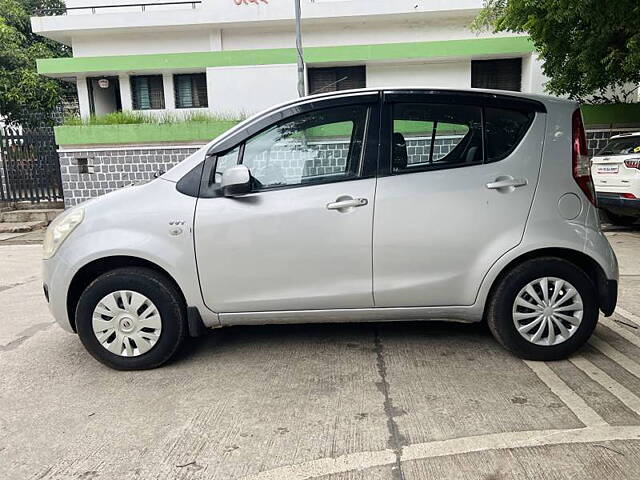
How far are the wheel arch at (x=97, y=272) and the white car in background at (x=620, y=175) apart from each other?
740 cm

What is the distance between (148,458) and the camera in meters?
2.75

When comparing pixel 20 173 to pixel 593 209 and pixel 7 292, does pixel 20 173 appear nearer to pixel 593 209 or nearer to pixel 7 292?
pixel 7 292

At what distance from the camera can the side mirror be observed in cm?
350

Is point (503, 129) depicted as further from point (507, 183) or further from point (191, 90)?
point (191, 90)

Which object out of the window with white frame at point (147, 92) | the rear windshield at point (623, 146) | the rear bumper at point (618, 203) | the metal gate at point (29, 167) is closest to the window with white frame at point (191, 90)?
the window with white frame at point (147, 92)

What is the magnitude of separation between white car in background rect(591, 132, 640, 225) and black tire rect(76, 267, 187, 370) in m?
7.39

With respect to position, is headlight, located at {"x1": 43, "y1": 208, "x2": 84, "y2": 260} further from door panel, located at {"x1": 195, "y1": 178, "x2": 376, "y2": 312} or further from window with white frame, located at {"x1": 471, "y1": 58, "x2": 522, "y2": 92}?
window with white frame, located at {"x1": 471, "y1": 58, "x2": 522, "y2": 92}

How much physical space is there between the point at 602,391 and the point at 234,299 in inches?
97.7

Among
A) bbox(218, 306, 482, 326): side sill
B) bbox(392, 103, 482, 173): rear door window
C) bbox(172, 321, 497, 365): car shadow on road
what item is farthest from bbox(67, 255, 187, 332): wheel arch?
bbox(392, 103, 482, 173): rear door window

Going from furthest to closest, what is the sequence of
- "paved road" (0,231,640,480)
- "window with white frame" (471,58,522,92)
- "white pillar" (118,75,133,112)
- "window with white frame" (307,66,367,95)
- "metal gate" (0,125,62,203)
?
"white pillar" (118,75,133,112)
"window with white frame" (307,66,367,95)
"window with white frame" (471,58,522,92)
"metal gate" (0,125,62,203)
"paved road" (0,231,640,480)

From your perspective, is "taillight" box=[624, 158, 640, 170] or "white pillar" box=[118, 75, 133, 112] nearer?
"taillight" box=[624, 158, 640, 170]

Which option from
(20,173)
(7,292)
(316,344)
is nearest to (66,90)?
(20,173)

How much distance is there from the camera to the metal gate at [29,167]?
12867 millimetres

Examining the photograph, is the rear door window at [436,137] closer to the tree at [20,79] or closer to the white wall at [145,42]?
the white wall at [145,42]
